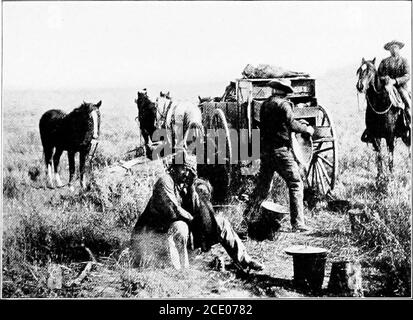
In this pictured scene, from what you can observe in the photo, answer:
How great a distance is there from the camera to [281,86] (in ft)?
22.0

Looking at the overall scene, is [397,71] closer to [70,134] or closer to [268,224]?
[268,224]

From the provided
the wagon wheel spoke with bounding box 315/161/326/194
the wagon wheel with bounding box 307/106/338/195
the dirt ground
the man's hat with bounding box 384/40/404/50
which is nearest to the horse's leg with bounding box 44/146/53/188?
the dirt ground

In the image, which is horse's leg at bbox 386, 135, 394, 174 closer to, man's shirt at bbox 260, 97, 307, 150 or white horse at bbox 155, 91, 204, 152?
man's shirt at bbox 260, 97, 307, 150

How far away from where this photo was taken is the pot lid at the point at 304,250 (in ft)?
20.4

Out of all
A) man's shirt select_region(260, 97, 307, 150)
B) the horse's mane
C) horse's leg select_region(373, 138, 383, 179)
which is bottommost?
horse's leg select_region(373, 138, 383, 179)

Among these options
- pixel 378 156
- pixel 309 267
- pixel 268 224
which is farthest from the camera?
pixel 378 156

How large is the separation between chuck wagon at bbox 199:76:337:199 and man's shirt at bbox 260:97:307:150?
18 centimetres

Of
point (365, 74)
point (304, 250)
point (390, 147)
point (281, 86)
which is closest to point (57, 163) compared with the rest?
point (281, 86)

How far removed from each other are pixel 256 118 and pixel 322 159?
3.16ft

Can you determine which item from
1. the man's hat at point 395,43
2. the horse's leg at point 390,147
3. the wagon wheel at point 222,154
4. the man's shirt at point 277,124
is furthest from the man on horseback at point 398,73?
the wagon wheel at point 222,154

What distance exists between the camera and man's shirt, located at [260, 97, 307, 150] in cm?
666

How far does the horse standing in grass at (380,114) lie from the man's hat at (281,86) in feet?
3.20

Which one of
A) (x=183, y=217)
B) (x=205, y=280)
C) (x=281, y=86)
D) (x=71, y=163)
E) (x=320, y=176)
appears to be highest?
(x=281, y=86)
